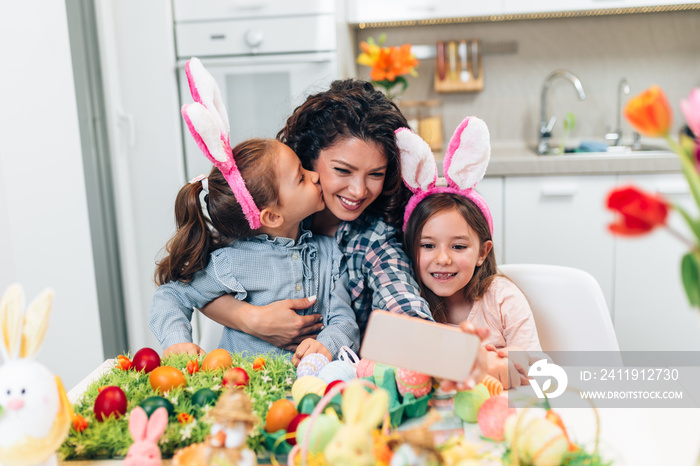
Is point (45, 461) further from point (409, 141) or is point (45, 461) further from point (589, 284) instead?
point (589, 284)

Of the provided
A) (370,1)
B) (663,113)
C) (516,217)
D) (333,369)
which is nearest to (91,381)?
(333,369)

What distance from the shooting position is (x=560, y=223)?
2.15 meters

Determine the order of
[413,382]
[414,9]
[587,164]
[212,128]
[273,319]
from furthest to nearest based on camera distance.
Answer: [414,9], [587,164], [273,319], [212,128], [413,382]

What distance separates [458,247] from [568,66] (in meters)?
1.72

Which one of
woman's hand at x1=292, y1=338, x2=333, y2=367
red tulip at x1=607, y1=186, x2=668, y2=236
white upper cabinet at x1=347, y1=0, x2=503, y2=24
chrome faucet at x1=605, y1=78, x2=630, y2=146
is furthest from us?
chrome faucet at x1=605, y1=78, x2=630, y2=146

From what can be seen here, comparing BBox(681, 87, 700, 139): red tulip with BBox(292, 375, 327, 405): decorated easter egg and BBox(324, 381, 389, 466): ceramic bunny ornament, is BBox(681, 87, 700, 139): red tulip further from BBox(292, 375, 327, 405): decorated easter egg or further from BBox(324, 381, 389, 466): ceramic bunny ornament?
BBox(292, 375, 327, 405): decorated easter egg

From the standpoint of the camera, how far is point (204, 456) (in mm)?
605

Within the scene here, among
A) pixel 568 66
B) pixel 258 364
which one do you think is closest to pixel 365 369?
pixel 258 364

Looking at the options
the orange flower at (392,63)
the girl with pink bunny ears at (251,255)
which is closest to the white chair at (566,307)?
the girl with pink bunny ears at (251,255)

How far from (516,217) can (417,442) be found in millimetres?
1719

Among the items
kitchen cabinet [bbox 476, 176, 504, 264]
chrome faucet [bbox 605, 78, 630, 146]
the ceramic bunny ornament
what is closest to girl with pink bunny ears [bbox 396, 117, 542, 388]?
the ceramic bunny ornament

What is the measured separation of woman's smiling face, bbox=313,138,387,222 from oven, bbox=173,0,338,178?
1.00m

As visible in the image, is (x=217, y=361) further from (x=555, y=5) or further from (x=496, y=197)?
(x=555, y=5)

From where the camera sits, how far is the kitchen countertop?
206 centimetres
